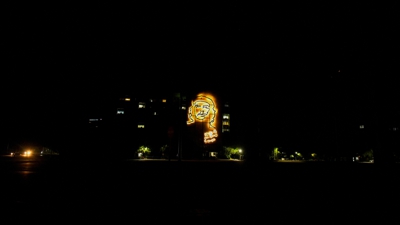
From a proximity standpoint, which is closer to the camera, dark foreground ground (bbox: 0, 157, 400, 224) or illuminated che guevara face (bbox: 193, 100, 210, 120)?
dark foreground ground (bbox: 0, 157, 400, 224)

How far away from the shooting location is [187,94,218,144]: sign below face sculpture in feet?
213

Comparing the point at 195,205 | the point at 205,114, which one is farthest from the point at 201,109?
the point at 195,205

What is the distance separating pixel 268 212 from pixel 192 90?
6395cm

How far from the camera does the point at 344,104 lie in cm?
2650

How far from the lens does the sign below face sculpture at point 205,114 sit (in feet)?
213

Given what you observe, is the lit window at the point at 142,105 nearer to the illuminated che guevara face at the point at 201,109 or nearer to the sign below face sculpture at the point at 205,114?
the sign below face sculpture at the point at 205,114

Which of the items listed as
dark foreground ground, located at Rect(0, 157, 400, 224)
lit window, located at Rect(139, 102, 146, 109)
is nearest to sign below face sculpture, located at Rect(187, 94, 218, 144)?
lit window, located at Rect(139, 102, 146, 109)

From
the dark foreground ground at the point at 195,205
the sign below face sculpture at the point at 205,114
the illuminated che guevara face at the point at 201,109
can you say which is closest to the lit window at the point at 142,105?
the sign below face sculpture at the point at 205,114

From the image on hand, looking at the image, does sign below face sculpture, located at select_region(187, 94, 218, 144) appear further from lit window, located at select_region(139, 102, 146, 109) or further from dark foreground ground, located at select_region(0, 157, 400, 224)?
dark foreground ground, located at select_region(0, 157, 400, 224)

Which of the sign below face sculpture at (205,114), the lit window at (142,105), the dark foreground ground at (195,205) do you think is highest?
the lit window at (142,105)

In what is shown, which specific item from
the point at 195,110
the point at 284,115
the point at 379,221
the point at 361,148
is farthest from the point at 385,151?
the point at 361,148

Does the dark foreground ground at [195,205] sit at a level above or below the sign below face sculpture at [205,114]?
below

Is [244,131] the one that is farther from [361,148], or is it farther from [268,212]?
[361,148]

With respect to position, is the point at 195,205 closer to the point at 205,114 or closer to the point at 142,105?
the point at 205,114
